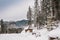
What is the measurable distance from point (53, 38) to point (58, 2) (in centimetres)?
1547

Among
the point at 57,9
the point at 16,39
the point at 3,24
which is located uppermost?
the point at 57,9

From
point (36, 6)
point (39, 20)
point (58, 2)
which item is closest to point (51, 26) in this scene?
point (58, 2)

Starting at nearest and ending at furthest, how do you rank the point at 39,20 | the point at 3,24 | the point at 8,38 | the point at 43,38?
the point at 43,38, the point at 8,38, the point at 39,20, the point at 3,24

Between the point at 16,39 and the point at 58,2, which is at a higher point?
the point at 58,2

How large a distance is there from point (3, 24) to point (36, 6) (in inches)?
560

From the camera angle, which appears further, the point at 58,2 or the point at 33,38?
the point at 58,2

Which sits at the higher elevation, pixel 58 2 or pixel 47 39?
pixel 58 2

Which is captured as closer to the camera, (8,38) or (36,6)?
(8,38)

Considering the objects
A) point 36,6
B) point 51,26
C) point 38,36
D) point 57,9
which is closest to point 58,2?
point 57,9

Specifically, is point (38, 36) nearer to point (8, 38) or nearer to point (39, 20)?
point (8, 38)

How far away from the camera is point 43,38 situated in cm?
1805

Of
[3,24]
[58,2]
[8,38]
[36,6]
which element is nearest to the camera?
[8,38]

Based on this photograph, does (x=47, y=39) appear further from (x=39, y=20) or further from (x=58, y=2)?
(x=39, y=20)

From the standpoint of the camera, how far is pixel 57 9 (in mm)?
32344
